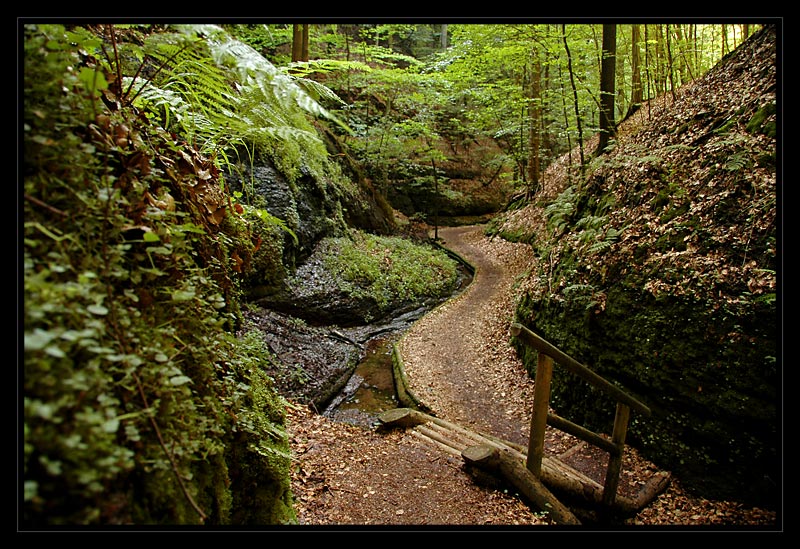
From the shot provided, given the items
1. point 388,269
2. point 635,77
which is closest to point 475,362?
point 388,269

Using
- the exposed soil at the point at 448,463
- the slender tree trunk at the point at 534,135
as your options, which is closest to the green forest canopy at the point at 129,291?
the exposed soil at the point at 448,463

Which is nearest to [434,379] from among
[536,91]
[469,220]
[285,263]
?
[285,263]

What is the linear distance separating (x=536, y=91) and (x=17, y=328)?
17.4 m

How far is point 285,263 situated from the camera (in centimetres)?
986

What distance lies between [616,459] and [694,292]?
6.85 feet

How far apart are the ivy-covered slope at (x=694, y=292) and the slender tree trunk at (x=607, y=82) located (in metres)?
2.35

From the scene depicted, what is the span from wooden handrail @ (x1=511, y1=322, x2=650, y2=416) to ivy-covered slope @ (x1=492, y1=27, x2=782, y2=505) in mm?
977

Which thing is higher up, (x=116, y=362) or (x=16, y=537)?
(x=116, y=362)

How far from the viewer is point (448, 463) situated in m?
4.14

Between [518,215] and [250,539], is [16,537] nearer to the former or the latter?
[250,539]

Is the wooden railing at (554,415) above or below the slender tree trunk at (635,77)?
below

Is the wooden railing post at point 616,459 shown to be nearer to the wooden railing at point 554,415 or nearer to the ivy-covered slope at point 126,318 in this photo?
the wooden railing at point 554,415

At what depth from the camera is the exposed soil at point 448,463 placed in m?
3.30

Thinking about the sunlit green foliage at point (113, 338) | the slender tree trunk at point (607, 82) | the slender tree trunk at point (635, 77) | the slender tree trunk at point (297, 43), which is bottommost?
the sunlit green foliage at point (113, 338)
